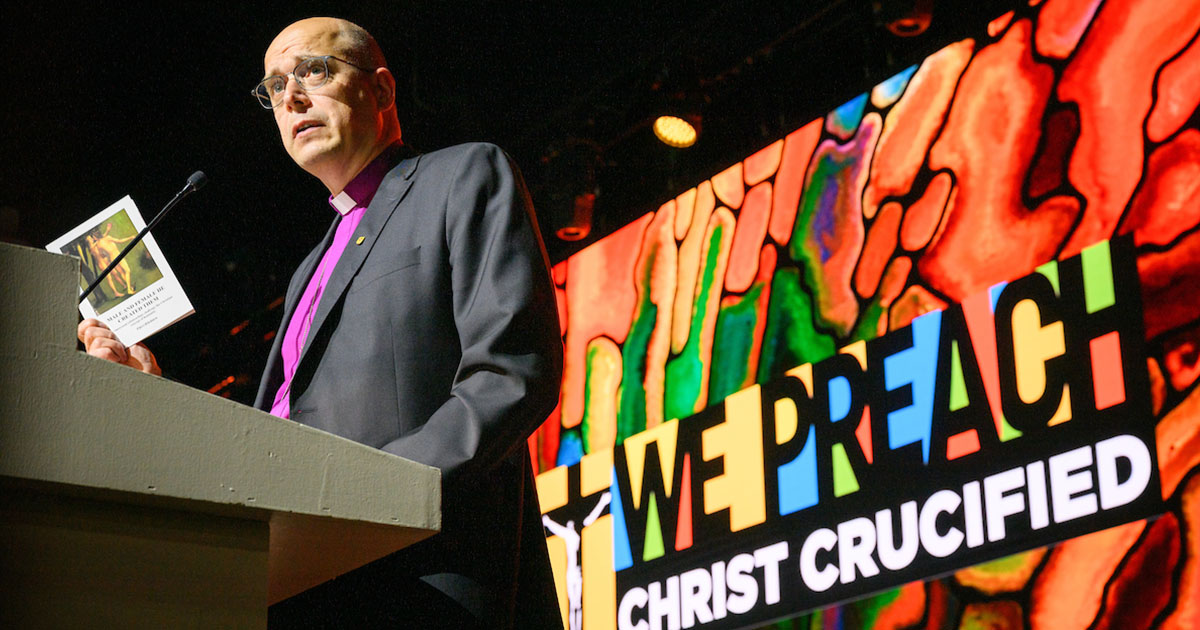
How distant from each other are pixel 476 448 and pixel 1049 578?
7.66 feet

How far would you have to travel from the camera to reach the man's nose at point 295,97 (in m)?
1.51

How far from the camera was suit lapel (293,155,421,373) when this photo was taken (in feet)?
4.35

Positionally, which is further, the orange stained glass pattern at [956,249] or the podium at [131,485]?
the orange stained glass pattern at [956,249]

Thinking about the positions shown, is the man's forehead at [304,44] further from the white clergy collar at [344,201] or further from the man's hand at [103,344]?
the man's hand at [103,344]

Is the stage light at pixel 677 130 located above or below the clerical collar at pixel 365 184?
above

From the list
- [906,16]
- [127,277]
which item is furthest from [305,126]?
[906,16]

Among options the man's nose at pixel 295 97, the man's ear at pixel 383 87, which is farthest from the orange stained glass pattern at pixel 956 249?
the man's nose at pixel 295 97

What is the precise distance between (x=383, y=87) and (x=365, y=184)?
15cm

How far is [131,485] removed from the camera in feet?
2.51

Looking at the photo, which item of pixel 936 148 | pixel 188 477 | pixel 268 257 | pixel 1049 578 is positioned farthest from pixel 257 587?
pixel 268 257

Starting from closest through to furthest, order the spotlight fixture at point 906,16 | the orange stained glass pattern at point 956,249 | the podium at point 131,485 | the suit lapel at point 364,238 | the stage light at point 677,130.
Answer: the podium at point 131,485 < the suit lapel at point 364,238 < the orange stained glass pattern at point 956,249 < the spotlight fixture at point 906,16 < the stage light at point 677,130

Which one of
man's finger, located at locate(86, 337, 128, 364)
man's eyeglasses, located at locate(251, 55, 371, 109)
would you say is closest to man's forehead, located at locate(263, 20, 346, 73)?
man's eyeglasses, located at locate(251, 55, 371, 109)

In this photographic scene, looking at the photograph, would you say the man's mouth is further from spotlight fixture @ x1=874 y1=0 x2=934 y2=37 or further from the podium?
spotlight fixture @ x1=874 y1=0 x2=934 y2=37

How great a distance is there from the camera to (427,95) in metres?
4.35
